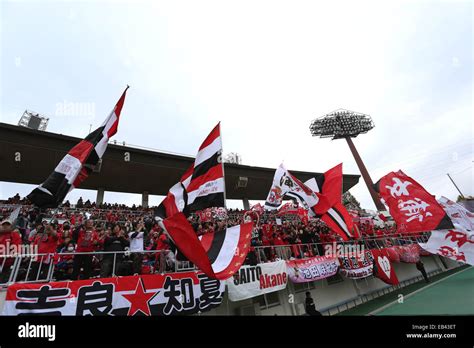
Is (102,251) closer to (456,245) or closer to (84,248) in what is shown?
(84,248)

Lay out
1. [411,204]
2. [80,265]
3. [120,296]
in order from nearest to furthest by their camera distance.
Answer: [120,296] → [80,265] → [411,204]

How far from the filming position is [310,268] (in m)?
8.64

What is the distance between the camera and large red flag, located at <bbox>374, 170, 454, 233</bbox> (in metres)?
6.91

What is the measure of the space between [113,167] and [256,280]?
16.1m

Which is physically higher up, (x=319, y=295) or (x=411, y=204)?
(x=411, y=204)

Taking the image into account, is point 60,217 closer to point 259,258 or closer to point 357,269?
point 259,258

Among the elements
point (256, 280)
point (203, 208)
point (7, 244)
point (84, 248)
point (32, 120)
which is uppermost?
point (32, 120)

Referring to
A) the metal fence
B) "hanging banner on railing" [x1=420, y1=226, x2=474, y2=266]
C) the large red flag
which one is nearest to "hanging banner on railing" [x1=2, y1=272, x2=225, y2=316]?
the metal fence

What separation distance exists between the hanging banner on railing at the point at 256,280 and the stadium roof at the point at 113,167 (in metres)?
14.6

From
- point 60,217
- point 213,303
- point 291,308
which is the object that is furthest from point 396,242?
point 60,217

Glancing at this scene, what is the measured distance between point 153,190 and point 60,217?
10.6 metres

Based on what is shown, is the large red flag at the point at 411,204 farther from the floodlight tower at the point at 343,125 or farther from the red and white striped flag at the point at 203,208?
the floodlight tower at the point at 343,125

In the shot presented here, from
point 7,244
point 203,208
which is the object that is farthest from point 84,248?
point 203,208
